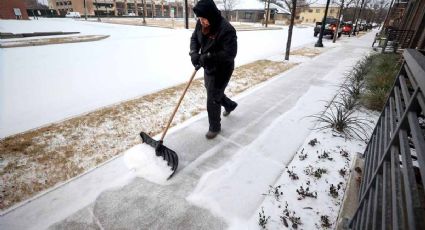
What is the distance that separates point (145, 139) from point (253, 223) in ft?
5.96

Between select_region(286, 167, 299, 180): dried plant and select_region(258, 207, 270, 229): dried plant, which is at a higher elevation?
select_region(286, 167, 299, 180): dried plant

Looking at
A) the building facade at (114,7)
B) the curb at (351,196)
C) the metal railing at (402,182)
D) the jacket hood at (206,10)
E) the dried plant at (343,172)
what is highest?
the jacket hood at (206,10)

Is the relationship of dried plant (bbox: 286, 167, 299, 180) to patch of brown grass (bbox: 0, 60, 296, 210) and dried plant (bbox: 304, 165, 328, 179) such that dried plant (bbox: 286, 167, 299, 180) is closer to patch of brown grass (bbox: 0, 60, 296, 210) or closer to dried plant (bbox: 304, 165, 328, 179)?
dried plant (bbox: 304, 165, 328, 179)

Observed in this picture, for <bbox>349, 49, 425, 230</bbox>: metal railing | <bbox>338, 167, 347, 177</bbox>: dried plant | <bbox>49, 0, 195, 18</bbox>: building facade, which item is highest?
<bbox>349, 49, 425, 230</bbox>: metal railing

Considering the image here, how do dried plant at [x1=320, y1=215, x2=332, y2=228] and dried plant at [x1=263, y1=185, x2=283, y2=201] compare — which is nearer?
dried plant at [x1=320, y1=215, x2=332, y2=228]

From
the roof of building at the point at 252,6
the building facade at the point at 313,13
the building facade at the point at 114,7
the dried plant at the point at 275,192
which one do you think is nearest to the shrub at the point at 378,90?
the dried plant at the point at 275,192

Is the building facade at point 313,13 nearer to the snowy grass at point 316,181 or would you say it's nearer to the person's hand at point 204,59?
the snowy grass at point 316,181

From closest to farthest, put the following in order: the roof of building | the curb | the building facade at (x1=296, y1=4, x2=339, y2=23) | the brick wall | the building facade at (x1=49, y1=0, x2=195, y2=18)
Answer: the curb, the brick wall, the roof of building, the building facade at (x1=296, y1=4, x2=339, y2=23), the building facade at (x1=49, y1=0, x2=195, y2=18)

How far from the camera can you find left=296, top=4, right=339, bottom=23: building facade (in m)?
62.9

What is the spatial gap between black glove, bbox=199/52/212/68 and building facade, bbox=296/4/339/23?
67.6 m

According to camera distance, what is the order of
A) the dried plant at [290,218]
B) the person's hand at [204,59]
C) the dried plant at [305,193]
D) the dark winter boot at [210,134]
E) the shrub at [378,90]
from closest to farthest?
the dried plant at [290,218] < the dried plant at [305,193] < the person's hand at [204,59] < the dark winter boot at [210,134] < the shrub at [378,90]

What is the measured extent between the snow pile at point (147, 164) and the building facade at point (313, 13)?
68.3m

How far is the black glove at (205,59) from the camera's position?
3158mm

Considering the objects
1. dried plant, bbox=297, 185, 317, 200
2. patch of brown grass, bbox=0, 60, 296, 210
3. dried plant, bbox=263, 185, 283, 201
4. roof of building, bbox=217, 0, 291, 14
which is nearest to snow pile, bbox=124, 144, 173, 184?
patch of brown grass, bbox=0, 60, 296, 210
